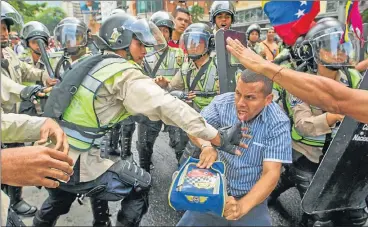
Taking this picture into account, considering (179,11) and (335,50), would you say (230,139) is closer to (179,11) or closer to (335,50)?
(335,50)

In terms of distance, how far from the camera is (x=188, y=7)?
13.2 ft

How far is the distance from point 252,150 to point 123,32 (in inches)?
44.1

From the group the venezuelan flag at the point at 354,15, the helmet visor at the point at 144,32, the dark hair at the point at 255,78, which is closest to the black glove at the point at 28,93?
the helmet visor at the point at 144,32

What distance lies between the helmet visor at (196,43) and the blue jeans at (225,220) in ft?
4.69

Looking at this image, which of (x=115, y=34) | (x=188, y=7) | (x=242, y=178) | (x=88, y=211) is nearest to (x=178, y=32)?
(x=188, y=7)

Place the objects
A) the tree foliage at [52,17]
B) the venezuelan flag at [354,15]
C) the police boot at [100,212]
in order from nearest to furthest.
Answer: the venezuelan flag at [354,15] < the police boot at [100,212] < the tree foliage at [52,17]

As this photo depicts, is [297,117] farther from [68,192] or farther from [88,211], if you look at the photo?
[88,211]

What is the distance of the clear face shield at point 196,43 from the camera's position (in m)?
2.95

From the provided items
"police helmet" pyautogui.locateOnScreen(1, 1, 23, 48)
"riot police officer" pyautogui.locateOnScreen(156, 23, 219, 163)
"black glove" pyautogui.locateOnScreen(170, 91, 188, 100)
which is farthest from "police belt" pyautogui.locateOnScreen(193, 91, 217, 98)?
"police helmet" pyautogui.locateOnScreen(1, 1, 23, 48)

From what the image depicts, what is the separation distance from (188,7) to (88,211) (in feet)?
7.96

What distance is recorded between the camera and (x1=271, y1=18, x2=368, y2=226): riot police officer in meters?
2.47

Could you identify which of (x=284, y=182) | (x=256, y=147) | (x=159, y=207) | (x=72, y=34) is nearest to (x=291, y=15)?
(x=284, y=182)

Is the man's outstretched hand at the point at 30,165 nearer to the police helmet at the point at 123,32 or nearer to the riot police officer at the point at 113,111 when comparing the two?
the riot police officer at the point at 113,111

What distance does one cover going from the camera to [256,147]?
2062 mm
